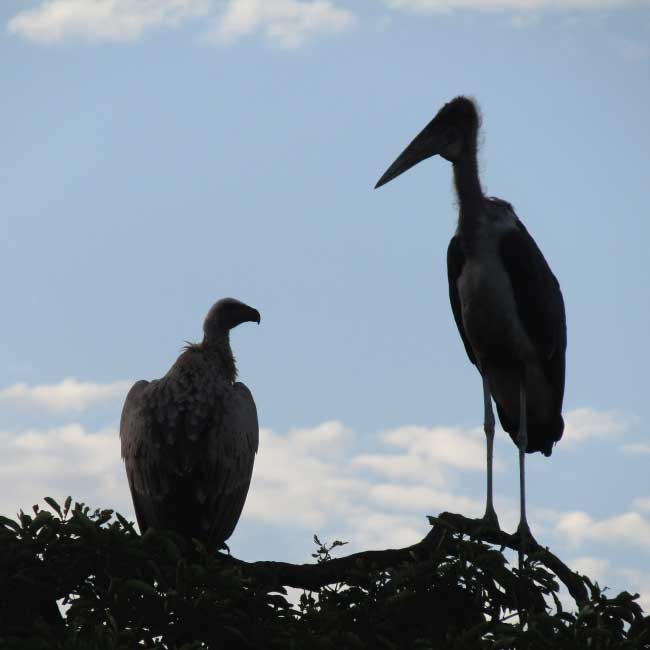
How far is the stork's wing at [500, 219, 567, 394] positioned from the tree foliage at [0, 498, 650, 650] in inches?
119

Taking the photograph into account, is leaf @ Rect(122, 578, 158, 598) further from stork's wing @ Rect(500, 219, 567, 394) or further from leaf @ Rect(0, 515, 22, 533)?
stork's wing @ Rect(500, 219, 567, 394)

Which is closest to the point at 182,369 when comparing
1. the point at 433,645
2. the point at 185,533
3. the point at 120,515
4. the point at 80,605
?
the point at 185,533

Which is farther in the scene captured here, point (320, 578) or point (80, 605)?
point (320, 578)

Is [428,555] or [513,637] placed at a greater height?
[428,555]

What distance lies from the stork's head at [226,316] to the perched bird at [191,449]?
0.90 metres

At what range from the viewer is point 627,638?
7.14 metres

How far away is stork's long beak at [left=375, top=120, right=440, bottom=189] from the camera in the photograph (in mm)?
11219

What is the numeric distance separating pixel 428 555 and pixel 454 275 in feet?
11.2

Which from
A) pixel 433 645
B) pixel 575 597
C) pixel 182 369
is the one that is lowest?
pixel 433 645

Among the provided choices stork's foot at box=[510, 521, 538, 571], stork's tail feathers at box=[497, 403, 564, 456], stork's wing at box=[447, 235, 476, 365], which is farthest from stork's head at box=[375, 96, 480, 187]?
stork's foot at box=[510, 521, 538, 571]

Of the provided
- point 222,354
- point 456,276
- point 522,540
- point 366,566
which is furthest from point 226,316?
point 366,566

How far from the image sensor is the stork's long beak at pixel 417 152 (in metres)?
11.2

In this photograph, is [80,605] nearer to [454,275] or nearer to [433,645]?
[433,645]

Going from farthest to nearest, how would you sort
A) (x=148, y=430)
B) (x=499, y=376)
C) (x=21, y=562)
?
1. (x=499, y=376)
2. (x=148, y=430)
3. (x=21, y=562)
